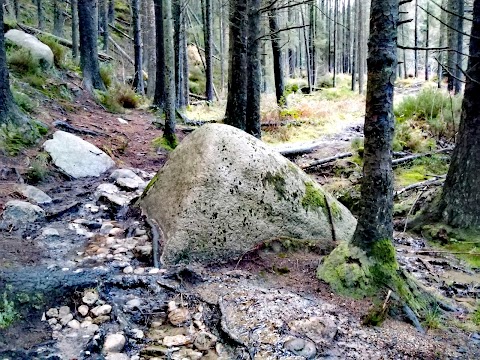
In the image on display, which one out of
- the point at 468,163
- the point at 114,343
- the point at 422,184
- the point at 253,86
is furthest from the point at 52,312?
the point at 253,86

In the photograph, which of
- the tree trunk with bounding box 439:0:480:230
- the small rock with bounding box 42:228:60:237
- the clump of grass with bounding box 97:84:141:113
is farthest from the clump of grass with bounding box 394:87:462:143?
the small rock with bounding box 42:228:60:237

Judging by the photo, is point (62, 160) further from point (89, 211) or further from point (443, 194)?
point (443, 194)

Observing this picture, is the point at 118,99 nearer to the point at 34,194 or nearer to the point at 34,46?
the point at 34,46

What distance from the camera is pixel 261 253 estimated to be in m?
4.13

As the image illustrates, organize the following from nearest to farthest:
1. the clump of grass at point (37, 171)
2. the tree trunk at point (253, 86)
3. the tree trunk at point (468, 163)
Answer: the tree trunk at point (468, 163), the clump of grass at point (37, 171), the tree trunk at point (253, 86)

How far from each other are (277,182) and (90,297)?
218 centimetres

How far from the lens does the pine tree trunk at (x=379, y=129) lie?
324 centimetres

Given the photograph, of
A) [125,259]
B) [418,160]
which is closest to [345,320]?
[125,259]

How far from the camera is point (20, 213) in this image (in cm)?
474

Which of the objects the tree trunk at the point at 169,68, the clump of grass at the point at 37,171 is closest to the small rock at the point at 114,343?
the clump of grass at the point at 37,171

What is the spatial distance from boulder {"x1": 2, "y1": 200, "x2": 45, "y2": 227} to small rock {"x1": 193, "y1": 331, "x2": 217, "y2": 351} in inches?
112

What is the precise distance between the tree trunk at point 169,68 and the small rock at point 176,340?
21.4 ft

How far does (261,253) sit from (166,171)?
1528 millimetres

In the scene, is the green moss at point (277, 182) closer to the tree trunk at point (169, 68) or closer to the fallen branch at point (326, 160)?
the fallen branch at point (326, 160)
